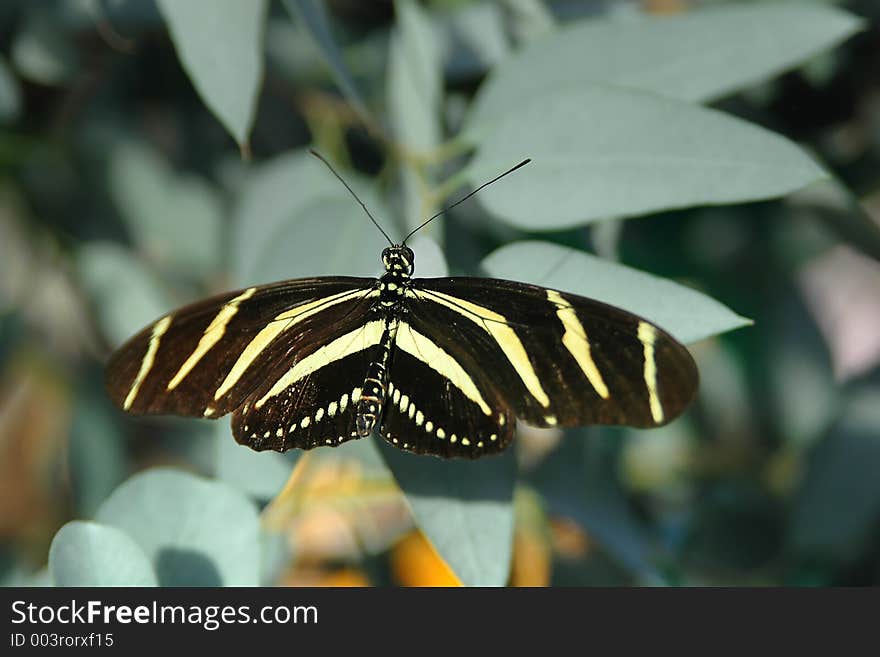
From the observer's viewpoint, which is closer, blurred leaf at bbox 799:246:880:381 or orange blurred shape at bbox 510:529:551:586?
orange blurred shape at bbox 510:529:551:586

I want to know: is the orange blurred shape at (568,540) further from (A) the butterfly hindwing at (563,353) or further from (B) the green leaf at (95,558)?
(B) the green leaf at (95,558)

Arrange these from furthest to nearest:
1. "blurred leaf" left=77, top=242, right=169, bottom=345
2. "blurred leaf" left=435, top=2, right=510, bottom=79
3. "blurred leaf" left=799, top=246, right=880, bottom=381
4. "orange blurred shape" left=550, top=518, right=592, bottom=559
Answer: "blurred leaf" left=799, top=246, right=880, bottom=381 < "orange blurred shape" left=550, top=518, right=592, bottom=559 < "blurred leaf" left=77, top=242, right=169, bottom=345 < "blurred leaf" left=435, top=2, right=510, bottom=79

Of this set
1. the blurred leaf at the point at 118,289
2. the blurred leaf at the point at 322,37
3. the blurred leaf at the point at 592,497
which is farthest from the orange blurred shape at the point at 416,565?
the blurred leaf at the point at 322,37

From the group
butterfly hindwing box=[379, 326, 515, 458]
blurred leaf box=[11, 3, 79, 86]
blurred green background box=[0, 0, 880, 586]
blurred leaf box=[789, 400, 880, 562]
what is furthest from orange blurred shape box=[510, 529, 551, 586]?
blurred leaf box=[11, 3, 79, 86]

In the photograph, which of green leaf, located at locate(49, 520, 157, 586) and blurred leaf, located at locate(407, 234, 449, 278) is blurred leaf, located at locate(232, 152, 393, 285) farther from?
green leaf, located at locate(49, 520, 157, 586)

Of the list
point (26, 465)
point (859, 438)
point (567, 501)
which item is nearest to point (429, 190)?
point (567, 501)

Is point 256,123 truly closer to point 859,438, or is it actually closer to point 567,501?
point 567,501
